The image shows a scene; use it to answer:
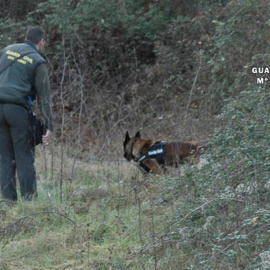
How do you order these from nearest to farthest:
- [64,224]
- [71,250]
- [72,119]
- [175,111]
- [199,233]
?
[199,233] < [71,250] < [64,224] < [175,111] < [72,119]

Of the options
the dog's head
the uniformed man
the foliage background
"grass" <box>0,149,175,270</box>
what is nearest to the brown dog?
the dog's head

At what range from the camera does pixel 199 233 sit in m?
6.38

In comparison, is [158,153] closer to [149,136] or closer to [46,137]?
[46,137]

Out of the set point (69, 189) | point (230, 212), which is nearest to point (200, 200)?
point (230, 212)

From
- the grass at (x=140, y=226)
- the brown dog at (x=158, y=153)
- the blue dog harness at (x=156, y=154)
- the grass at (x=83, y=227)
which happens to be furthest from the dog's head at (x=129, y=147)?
the grass at (x=140, y=226)

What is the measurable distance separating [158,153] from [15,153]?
6.20 ft

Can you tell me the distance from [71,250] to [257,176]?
1.74 m

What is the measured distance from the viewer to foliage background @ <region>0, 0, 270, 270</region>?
6.50 meters

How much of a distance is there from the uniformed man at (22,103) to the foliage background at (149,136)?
0.80 ft

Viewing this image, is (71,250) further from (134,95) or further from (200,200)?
(134,95)

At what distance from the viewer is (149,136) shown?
12.6 metres

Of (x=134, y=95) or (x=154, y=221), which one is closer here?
(x=154, y=221)

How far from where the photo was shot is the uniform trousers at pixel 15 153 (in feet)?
28.3

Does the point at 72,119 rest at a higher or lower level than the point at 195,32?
lower
